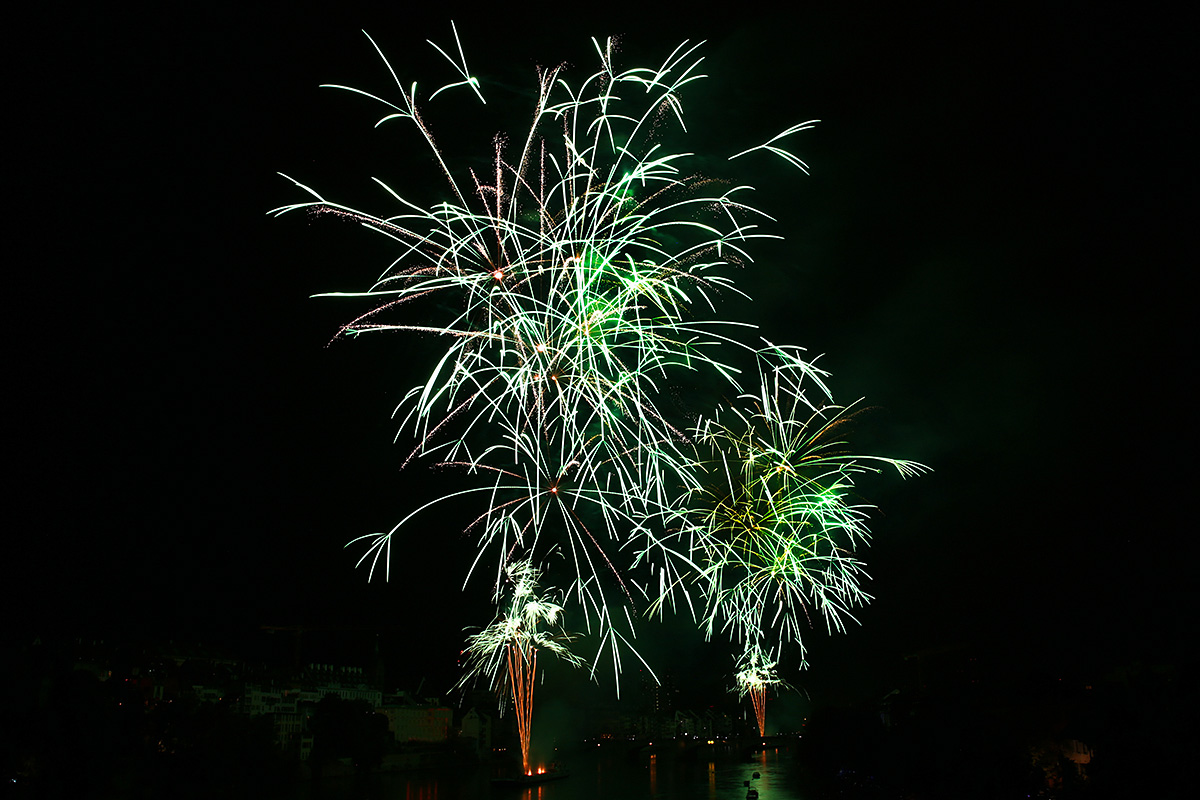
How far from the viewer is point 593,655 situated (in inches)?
3196

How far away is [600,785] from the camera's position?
4794 centimetres

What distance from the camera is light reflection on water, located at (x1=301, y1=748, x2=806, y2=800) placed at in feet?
130

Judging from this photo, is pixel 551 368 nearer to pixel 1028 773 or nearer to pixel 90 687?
pixel 1028 773

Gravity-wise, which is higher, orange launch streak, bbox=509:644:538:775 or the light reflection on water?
orange launch streak, bbox=509:644:538:775

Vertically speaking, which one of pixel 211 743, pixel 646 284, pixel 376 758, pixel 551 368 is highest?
pixel 646 284

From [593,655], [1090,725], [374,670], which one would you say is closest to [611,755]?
[593,655]

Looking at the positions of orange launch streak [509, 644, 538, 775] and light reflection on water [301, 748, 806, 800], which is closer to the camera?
orange launch streak [509, 644, 538, 775]

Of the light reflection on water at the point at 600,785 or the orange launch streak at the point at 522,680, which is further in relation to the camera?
the light reflection on water at the point at 600,785

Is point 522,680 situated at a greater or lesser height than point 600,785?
greater

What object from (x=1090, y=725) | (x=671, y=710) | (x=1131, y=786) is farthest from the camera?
(x=671, y=710)

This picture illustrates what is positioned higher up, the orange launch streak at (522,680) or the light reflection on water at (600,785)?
the orange launch streak at (522,680)

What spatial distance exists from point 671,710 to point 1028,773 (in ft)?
346

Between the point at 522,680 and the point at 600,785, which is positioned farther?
the point at 600,785

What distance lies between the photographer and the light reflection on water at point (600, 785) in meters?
39.7
